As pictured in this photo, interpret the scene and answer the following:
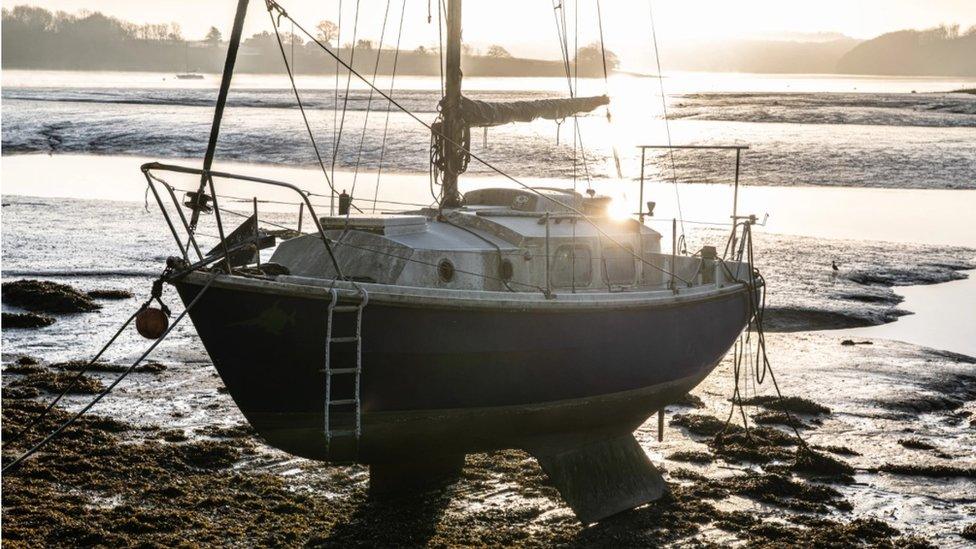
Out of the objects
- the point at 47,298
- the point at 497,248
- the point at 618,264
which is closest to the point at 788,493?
the point at 618,264

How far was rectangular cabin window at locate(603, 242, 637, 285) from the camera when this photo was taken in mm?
12680

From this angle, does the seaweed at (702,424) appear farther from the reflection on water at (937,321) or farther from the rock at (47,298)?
the rock at (47,298)

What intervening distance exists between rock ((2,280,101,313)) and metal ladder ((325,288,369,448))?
12.3 meters

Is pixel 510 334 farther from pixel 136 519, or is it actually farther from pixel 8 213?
pixel 8 213

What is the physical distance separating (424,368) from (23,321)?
12.1 m

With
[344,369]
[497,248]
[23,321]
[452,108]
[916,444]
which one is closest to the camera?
[344,369]

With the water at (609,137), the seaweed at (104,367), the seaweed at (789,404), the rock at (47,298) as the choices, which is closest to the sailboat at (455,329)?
the seaweed at (789,404)

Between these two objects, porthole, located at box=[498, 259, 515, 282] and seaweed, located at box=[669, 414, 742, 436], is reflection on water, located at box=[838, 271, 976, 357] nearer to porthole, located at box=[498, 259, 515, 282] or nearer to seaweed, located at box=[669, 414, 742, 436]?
seaweed, located at box=[669, 414, 742, 436]

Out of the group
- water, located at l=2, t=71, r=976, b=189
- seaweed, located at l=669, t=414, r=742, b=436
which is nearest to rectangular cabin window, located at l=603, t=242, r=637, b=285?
seaweed, located at l=669, t=414, r=742, b=436

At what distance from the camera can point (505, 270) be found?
455 inches

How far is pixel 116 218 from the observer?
33594 millimetres

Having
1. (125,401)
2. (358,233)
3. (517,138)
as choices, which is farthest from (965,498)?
(517,138)

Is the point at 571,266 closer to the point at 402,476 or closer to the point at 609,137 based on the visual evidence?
the point at 402,476

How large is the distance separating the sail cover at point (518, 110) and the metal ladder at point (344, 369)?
467 centimetres
